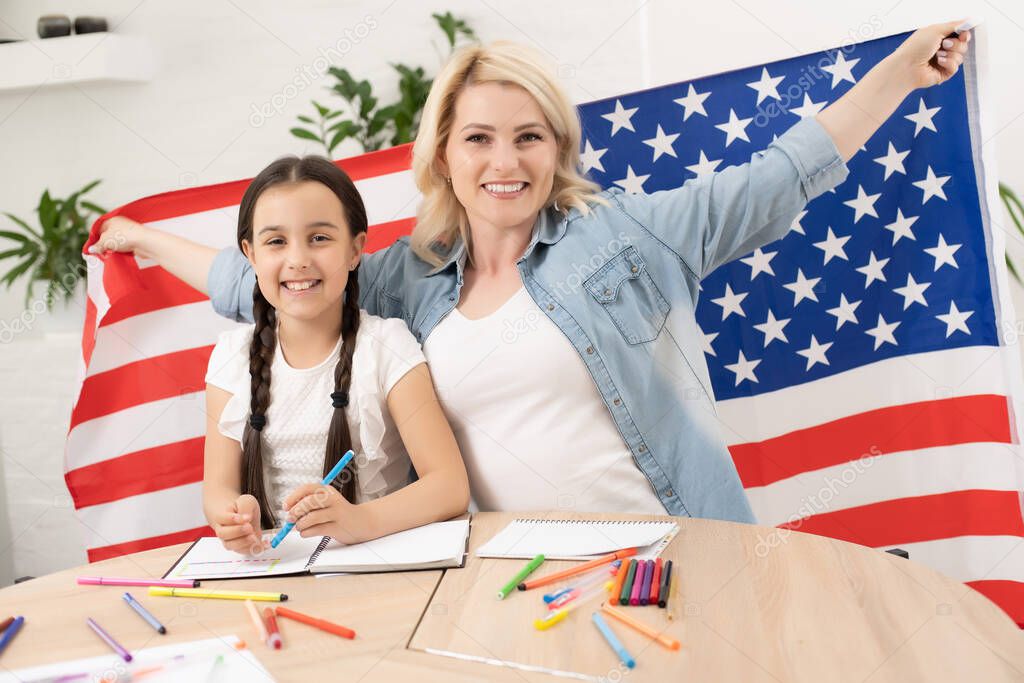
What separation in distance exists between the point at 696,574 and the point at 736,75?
1.22m

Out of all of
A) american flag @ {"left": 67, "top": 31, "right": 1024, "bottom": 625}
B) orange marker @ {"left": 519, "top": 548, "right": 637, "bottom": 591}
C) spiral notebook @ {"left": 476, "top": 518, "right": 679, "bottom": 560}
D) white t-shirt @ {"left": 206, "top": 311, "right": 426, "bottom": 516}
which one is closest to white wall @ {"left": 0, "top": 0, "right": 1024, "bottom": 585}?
american flag @ {"left": 67, "top": 31, "right": 1024, "bottom": 625}

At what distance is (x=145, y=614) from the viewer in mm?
990

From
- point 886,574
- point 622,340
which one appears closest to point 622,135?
point 622,340

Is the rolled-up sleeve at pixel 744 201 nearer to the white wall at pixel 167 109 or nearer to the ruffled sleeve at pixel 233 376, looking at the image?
the ruffled sleeve at pixel 233 376

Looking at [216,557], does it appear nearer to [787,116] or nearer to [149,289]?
[149,289]

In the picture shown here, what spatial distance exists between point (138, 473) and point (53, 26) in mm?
1788

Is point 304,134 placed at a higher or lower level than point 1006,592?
higher

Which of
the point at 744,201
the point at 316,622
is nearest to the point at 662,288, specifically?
the point at 744,201

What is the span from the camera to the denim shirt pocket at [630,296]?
5.26 feet

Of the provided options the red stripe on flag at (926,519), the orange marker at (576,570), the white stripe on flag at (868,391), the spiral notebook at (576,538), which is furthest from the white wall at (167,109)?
the orange marker at (576,570)

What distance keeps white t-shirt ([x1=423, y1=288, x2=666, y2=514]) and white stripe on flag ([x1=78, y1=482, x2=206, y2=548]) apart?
0.76 m

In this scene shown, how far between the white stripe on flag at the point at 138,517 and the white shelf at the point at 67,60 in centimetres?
162

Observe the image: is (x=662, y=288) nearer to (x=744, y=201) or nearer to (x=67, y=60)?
(x=744, y=201)

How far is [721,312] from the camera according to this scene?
A: 6.41ft
